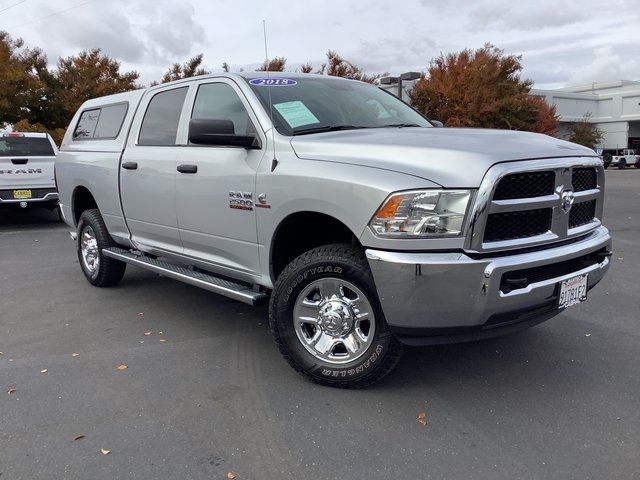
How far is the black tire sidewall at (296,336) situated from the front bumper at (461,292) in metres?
0.20

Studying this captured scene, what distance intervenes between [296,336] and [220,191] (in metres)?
1.20

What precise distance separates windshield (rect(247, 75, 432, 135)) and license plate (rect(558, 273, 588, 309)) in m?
1.76

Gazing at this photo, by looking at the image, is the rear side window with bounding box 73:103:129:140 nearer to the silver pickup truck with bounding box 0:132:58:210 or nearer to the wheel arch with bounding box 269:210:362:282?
the wheel arch with bounding box 269:210:362:282

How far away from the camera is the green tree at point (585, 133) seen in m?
48.3

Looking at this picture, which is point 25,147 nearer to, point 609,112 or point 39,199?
point 39,199

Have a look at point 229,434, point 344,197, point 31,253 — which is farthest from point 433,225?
point 31,253

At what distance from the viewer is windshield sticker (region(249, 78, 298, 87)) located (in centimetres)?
425

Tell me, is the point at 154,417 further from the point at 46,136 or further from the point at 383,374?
the point at 46,136

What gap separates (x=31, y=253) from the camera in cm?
854

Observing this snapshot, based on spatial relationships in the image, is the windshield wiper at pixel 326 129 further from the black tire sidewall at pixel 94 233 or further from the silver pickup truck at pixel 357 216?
the black tire sidewall at pixel 94 233

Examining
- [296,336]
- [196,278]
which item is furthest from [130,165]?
[296,336]

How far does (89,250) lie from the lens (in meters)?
6.37

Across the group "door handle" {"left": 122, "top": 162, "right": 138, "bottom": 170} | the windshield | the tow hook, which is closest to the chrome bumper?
"door handle" {"left": 122, "top": 162, "right": 138, "bottom": 170}

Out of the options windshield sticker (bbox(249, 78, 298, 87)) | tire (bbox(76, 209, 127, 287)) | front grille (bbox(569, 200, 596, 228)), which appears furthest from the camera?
tire (bbox(76, 209, 127, 287))
